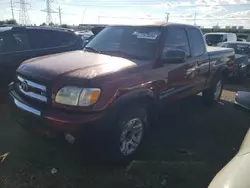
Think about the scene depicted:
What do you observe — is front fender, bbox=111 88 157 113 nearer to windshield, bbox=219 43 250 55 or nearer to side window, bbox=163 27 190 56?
side window, bbox=163 27 190 56

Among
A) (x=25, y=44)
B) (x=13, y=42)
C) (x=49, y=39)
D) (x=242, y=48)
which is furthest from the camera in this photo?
(x=242, y=48)

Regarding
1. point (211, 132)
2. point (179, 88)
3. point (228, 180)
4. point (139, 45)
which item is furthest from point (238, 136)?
point (228, 180)

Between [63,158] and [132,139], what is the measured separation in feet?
3.22

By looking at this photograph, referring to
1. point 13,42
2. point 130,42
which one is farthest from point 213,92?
point 13,42

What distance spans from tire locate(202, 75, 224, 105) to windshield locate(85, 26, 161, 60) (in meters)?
2.69

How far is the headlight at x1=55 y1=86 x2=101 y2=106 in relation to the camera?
3225mm

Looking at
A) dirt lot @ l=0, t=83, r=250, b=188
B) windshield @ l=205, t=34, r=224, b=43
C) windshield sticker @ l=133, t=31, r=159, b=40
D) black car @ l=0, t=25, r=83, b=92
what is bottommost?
dirt lot @ l=0, t=83, r=250, b=188

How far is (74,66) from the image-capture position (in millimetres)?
3625

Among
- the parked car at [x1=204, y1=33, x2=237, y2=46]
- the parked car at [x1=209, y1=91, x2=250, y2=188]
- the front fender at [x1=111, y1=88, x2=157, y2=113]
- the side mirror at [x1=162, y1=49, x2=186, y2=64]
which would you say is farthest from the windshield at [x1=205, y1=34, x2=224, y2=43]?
the parked car at [x1=209, y1=91, x2=250, y2=188]

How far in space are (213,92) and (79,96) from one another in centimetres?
436

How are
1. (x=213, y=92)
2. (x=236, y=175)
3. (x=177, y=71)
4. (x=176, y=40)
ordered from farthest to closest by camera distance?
(x=213, y=92), (x=176, y=40), (x=177, y=71), (x=236, y=175)

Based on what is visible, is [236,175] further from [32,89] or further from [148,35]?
[148,35]

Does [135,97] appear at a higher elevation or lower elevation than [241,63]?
higher

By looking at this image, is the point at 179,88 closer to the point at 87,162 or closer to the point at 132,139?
the point at 132,139
